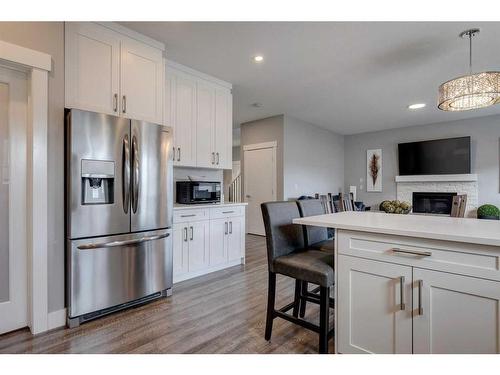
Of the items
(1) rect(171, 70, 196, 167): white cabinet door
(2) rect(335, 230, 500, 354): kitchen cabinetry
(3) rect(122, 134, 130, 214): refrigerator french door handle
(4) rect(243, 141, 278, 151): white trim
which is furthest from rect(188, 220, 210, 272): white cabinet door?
(4) rect(243, 141, 278, 151): white trim

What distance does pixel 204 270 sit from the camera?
339 centimetres

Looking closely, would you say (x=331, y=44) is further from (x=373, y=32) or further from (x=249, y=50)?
(x=249, y=50)

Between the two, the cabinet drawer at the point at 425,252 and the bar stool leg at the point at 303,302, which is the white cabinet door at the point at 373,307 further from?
the bar stool leg at the point at 303,302

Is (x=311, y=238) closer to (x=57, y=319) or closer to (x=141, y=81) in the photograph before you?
(x=57, y=319)

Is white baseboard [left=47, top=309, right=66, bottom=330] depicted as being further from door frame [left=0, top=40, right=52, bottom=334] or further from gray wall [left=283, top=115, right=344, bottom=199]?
gray wall [left=283, top=115, right=344, bottom=199]

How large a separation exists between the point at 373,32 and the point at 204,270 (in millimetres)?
3168

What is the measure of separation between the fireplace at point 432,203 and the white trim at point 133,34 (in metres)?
6.29

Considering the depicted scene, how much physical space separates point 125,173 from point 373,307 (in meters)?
2.11

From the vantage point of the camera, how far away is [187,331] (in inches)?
81.2

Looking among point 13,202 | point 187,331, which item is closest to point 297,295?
point 187,331

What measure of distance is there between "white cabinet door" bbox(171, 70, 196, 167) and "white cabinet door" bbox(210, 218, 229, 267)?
839mm

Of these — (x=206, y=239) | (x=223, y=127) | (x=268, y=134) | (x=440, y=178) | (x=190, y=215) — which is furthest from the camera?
(x=440, y=178)
